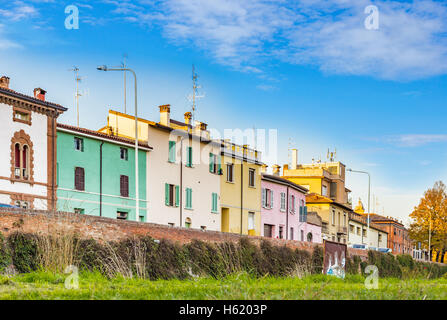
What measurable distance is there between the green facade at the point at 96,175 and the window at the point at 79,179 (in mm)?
189

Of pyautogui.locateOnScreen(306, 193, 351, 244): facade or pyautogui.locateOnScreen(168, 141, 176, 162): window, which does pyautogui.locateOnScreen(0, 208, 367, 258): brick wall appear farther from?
pyautogui.locateOnScreen(306, 193, 351, 244): facade

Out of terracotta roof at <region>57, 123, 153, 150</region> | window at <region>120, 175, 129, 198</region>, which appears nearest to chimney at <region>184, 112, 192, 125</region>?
terracotta roof at <region>57, 123, 153, 150</region>

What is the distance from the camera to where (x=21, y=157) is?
33906 mm

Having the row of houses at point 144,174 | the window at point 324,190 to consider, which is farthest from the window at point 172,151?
the window at point 324,190

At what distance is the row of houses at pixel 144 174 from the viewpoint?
34.1m

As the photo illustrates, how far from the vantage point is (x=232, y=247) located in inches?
1022

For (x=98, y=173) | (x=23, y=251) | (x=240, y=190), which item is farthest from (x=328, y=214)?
(x=23, y=251)

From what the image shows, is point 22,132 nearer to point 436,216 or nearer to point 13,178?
point 13,178

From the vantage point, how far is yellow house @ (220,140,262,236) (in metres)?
49.3

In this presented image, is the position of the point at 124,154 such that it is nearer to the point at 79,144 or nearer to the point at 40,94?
the point at 79,144

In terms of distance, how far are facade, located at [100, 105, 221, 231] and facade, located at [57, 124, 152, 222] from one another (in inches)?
45.5

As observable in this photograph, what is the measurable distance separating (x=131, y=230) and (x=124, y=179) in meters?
18.6

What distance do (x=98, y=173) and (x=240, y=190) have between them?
52.4 feet
